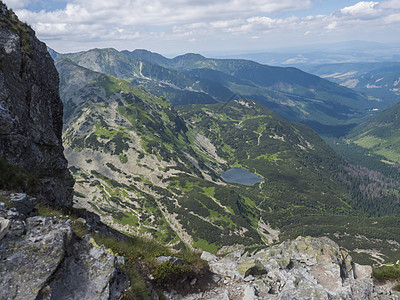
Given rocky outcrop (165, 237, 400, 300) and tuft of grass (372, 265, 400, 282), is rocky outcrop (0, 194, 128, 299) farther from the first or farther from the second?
tuft of grass (372, 265, 400, 282)

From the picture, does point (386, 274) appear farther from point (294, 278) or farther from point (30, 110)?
point (30, 110)

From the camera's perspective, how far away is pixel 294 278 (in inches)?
974

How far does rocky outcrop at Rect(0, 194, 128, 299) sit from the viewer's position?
12047 millimetres

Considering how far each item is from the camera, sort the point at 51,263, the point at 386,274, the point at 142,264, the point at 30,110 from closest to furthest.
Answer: the point at 51,263 < the point at 142,264 < the point at 386,274 < the point at 30,110

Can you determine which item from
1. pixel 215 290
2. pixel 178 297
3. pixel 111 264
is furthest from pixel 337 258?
pixel 111 264

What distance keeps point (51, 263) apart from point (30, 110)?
28645 millimetres

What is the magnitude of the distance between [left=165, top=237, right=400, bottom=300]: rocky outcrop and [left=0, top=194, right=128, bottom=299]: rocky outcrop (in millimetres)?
6305

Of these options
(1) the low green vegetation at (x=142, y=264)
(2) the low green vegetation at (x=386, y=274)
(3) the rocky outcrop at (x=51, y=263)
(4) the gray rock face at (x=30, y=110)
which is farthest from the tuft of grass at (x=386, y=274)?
(4) the gray rock face at (x=30, y=110)

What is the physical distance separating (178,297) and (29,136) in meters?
28.2

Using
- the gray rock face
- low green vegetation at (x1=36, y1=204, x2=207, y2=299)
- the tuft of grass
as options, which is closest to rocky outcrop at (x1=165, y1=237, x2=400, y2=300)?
the tuft of grass

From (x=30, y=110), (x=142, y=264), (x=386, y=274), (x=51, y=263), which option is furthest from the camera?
(x=30, y=110)

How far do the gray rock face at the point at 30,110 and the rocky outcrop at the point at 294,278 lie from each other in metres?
21.8

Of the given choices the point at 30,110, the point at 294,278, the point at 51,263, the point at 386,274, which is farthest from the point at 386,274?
the point at 30,110

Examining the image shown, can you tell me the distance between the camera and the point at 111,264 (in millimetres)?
15016
